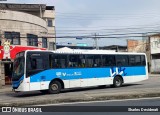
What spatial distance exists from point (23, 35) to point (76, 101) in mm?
21526

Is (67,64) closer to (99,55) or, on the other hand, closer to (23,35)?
(99,55)

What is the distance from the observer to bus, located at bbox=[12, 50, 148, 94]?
2147cm

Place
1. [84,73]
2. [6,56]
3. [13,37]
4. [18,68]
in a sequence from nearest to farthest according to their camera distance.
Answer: [18,68], [84,73], [6,56], [13,37]

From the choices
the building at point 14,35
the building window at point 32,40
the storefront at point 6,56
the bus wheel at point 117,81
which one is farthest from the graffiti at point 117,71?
the building window at point 32,40

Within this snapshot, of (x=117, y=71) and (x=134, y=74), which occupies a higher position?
(x=117, y=71)

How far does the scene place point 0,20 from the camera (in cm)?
3400

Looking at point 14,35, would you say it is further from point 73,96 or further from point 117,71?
point 73,96

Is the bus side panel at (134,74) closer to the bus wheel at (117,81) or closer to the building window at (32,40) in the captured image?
the bus wheel at (117,81)

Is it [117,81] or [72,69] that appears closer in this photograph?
[72,69]

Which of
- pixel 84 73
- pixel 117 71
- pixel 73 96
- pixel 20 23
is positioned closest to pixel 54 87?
Result: pixel 84 73

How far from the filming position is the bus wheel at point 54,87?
73.4ft

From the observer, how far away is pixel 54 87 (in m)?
22.6

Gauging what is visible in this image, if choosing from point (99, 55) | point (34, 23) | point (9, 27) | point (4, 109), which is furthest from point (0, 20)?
point (4, 109)

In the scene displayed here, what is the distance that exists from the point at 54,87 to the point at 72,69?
6.20 feet
